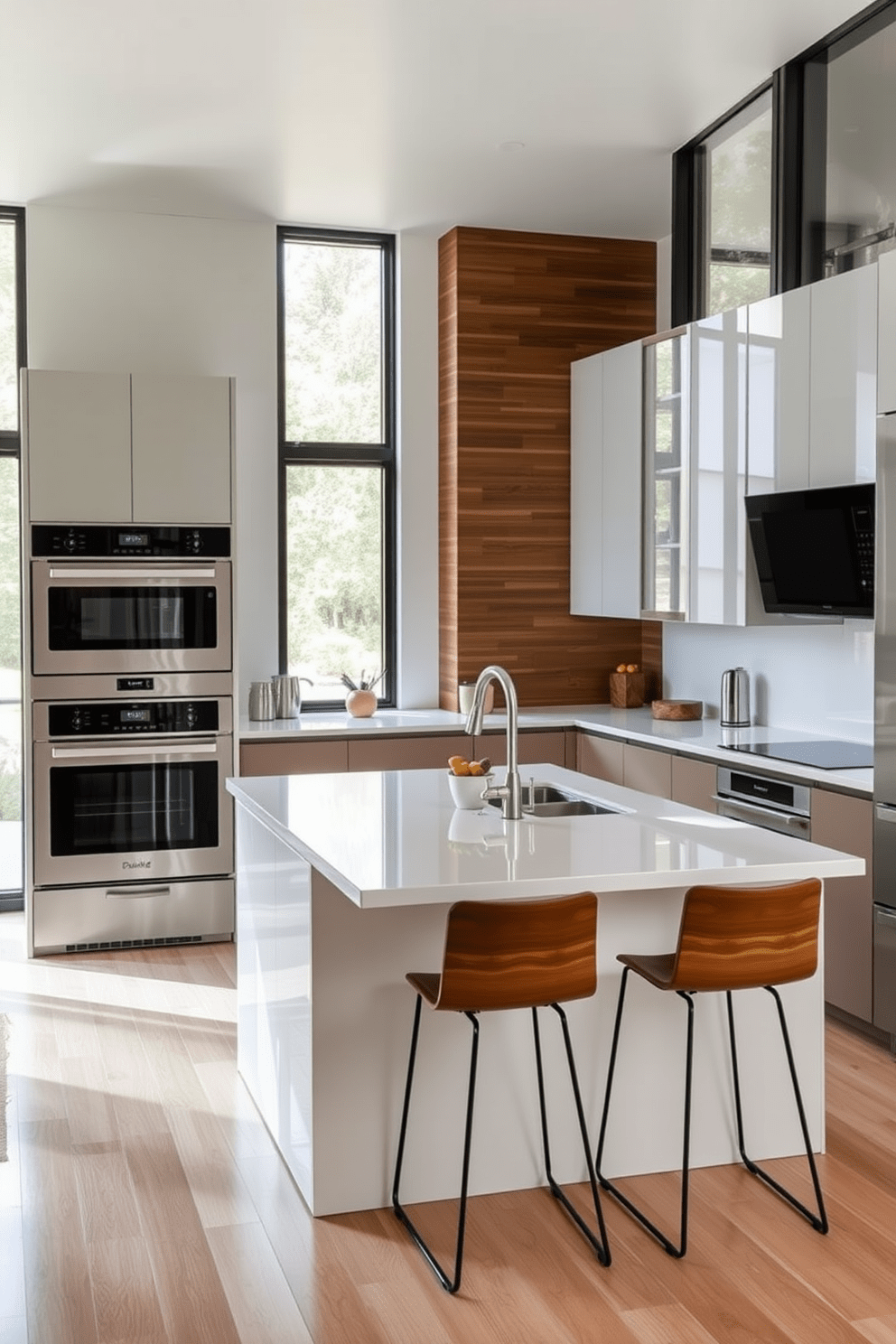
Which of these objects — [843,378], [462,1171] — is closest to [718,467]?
[843,378]

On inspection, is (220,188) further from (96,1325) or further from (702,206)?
(96,1325)

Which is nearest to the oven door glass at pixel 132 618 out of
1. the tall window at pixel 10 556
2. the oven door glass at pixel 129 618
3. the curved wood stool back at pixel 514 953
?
the oven door glass at pixel 129 618

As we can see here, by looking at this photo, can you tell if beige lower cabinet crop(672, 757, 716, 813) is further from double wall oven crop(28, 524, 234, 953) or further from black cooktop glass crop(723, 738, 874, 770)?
double wall oven crop(28, 524, 234, 953)

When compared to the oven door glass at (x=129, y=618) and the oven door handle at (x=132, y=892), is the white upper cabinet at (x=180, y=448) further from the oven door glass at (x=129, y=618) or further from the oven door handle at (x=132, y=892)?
the oven door handle at (x=132, y=892)

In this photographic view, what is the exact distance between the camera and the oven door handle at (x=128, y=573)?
A: 17.6 feet

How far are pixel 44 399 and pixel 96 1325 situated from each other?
3.70m

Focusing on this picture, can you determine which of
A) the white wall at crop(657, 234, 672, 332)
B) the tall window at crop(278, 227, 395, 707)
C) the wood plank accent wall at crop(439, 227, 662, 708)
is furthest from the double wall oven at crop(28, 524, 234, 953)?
the white wall at crop(657, 234, 672, 332)

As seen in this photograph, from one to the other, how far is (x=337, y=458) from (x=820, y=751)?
9.11ft

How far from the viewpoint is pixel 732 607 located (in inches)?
200

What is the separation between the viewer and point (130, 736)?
18.0 ft

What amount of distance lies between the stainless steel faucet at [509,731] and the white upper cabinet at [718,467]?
1.88m

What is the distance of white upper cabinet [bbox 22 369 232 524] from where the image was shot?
17.4ft

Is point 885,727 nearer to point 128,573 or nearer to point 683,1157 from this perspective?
point 683,1157

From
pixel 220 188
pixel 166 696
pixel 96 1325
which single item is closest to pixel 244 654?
pixel 166 696
